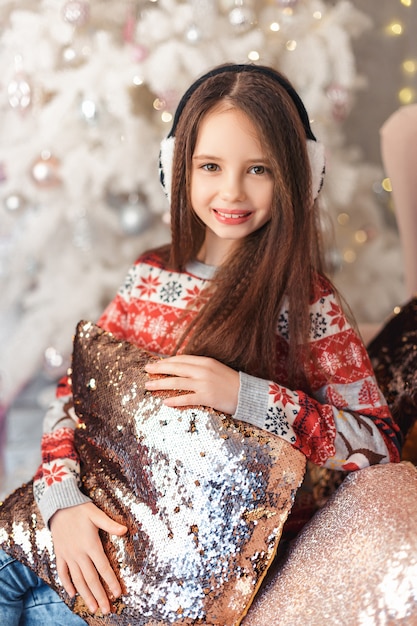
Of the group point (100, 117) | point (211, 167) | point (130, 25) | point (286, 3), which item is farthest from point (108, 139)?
point (211, 167)

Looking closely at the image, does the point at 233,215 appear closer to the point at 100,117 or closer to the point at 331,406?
the point at 331,406

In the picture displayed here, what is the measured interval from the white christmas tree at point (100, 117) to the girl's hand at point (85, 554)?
2.90 feet

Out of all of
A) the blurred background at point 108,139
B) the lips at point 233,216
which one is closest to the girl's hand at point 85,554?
the lips at point 233,216

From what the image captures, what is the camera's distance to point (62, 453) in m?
0.94

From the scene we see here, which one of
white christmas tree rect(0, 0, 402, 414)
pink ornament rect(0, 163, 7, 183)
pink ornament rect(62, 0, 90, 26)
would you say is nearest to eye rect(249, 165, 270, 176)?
white christmas tree rect(0, 0, 402, 414)

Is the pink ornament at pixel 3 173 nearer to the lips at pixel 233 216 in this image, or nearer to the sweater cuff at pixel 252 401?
A: the lips at pixel 233 216

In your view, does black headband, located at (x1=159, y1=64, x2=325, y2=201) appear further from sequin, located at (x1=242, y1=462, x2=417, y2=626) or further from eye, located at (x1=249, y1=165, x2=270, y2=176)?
sequin, located at (x1=242, y1=462, x2=417, y2=626)

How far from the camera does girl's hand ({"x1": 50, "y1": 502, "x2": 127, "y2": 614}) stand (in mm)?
821

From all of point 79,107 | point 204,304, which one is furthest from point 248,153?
point 79,107

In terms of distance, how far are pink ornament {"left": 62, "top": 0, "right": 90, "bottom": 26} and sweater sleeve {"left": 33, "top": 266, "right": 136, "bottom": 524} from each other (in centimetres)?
75

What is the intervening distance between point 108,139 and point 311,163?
807 millimetres

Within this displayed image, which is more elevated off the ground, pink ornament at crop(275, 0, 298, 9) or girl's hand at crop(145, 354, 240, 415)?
pink ornament at crop(275, 0, 298, 9)

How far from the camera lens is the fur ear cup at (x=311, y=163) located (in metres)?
0.97

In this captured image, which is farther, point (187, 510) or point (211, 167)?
point (211, 167)
